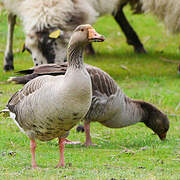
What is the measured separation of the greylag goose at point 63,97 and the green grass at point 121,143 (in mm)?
490

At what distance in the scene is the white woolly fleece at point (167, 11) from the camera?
1053cm

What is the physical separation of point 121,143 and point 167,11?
4571mm

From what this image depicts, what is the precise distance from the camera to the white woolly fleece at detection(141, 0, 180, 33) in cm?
1053

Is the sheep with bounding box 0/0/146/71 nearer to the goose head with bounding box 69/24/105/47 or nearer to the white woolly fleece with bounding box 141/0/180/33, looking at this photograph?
the white woolly fleece with bounding box 141/0/180/33

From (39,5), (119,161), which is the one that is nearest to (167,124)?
(119,161)

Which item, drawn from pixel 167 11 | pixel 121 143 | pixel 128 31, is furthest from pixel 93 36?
pixel 128 31

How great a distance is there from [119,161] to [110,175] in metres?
1.02

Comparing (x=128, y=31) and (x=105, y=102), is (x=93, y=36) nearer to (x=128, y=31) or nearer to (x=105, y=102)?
(x=105, y=102)

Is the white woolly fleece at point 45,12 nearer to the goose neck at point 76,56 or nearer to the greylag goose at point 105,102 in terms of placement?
the greylag goose at point 105,102

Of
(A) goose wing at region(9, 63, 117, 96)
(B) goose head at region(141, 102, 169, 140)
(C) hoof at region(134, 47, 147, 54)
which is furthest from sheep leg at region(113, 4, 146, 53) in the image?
(A) goose wing at region(9, 63, 117, 96)

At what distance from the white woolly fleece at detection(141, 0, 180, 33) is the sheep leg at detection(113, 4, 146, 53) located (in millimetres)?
1985

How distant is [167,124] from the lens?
722cm

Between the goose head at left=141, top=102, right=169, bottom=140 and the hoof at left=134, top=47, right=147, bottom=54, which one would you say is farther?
the hoof at left=134, top=47, right=147, bottom=54

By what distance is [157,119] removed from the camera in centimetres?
726
